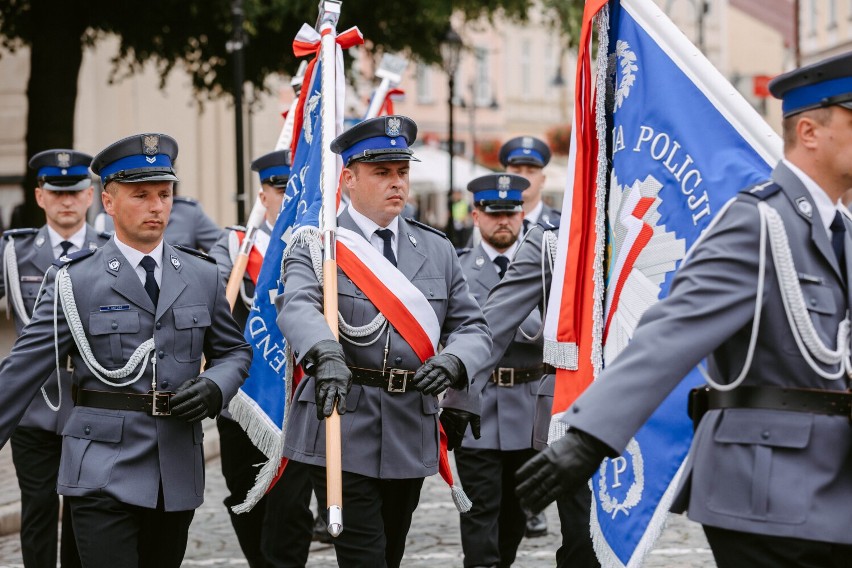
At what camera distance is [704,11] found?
26984 millimetres

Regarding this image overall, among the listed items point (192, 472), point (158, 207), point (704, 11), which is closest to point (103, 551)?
point (192, 472)

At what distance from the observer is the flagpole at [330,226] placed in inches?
197

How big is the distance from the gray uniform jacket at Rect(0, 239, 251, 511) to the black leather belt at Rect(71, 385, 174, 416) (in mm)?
22

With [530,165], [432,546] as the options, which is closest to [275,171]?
[530,165]

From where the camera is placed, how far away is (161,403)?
5.16 metres

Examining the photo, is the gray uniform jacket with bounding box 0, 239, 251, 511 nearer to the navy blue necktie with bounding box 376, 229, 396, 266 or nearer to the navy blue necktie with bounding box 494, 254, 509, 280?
the navy blue necktie with bounding box 376, 229, 396, 266

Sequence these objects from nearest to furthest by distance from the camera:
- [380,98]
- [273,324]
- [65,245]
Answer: [273,324] < [65,245] < [380,98]

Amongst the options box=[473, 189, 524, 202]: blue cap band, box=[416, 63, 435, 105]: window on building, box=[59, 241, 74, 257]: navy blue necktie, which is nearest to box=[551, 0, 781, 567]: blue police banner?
box=[473, 189, 524, 202]: blue cap band

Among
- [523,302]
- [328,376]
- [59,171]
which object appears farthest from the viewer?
[59,171]

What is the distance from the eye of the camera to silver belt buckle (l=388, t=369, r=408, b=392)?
5461 millimetres

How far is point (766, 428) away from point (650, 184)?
5.17ft

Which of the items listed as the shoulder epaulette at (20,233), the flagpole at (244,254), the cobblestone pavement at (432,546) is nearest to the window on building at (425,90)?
the cobblestone pavement at (432,546)

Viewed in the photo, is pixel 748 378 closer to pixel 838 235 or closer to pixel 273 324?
pixel 838 235

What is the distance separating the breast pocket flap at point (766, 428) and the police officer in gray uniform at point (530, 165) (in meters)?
5.07
